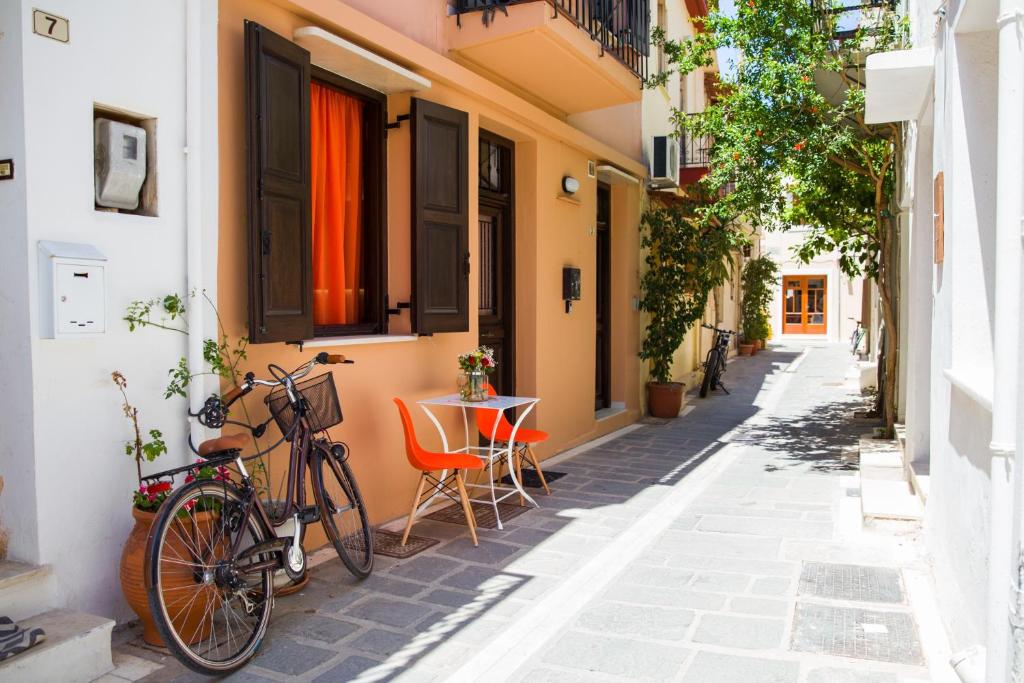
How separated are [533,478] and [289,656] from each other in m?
3.88

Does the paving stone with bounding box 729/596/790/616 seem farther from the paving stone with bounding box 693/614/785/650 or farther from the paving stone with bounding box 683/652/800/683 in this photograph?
the paving stone with bounding box 683/652/800/683

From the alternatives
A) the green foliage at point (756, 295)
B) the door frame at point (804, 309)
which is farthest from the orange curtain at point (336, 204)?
the door frame at point (804, 309)

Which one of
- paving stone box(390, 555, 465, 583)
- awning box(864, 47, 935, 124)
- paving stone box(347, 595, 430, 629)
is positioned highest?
awning box(864, 47, 935, 124)

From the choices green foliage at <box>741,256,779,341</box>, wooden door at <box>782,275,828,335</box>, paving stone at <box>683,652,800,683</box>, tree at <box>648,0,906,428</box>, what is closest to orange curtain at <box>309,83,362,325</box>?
paving stone at <box>683,652,800,683</box>

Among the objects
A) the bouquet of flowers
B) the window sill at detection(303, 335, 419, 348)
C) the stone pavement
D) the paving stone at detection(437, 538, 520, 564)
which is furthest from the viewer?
the bouquet of flowers

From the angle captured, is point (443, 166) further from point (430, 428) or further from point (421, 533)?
point (421, 533)

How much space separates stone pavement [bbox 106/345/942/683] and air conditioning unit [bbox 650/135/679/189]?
18.0 ft

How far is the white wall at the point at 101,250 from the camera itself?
11.5 feet

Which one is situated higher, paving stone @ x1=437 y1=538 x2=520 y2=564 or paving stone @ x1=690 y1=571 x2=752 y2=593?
paving stone @ x1=437 y1=538 x2=520 y2=564

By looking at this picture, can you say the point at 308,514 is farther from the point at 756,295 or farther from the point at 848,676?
the point at 756,295

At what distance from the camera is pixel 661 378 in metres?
11.6

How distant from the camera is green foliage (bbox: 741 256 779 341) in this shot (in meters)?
23.7

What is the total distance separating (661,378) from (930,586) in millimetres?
7157

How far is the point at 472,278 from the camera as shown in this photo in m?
6.84
